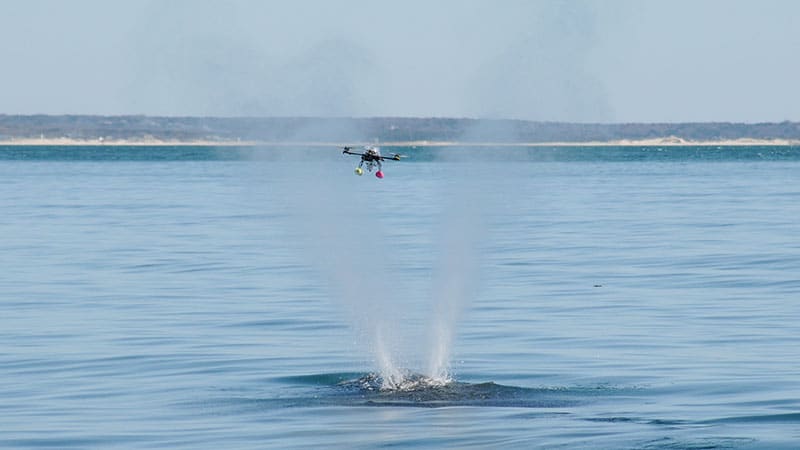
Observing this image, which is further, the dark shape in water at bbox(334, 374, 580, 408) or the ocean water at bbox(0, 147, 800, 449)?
the dark shape in water at bbox(334, 374, 580, 408)

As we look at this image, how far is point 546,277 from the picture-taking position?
56.4 meters

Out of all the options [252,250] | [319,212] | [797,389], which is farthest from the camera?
[252,250]

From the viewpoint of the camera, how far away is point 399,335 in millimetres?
40062

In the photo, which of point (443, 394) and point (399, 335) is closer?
point (443, 394)

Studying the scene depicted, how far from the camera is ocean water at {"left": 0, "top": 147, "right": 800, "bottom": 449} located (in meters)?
28.2

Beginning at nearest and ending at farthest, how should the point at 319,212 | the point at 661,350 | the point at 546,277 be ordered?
the point at 319,212
the point at 661,350
the point at 546,277

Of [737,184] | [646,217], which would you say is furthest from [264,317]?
[737,184]

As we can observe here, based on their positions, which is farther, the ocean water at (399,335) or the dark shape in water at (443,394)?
the dark shape in water at (443,394)

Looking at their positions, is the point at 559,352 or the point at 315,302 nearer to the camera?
the point at 559,352

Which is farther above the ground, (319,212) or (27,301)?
(319,212)

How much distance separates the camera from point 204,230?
85625mm

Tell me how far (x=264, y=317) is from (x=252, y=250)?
26866mm

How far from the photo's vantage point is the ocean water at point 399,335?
2816 cm

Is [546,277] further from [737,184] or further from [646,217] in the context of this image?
[737,184]
